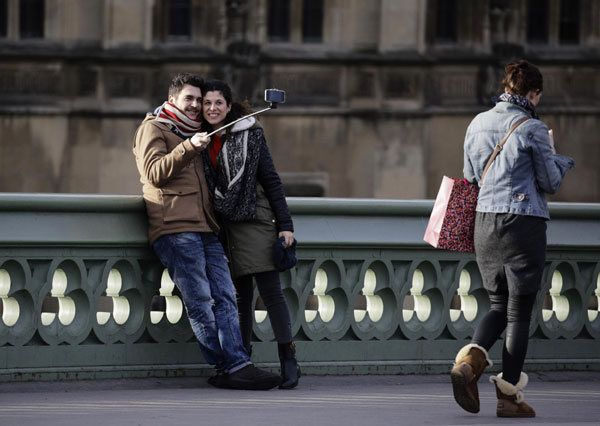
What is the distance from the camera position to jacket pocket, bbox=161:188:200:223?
26.3 feet

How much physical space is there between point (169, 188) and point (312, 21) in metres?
21.7

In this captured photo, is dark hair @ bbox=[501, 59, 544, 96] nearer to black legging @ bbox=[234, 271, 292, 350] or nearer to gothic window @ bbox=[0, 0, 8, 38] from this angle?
black legging @ bbox=[234, 271, 292, 350]

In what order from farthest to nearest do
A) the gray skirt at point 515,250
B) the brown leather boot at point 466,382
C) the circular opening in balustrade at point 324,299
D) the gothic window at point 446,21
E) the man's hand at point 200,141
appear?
the gothic window at point 446,21 → the circular opening in balustrade at point 324,299 → the man's hand at point 200,141 → the gray skirt at point 515,250 → the brown leather boot at point 466,382

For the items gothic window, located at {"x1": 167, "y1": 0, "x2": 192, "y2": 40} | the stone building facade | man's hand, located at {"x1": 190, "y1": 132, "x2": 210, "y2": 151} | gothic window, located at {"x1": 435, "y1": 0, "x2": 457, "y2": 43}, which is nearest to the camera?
man's hand, located at {"x1": 190, "y1": 132, "x2": 210, "y2": 151}

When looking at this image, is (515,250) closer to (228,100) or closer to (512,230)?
(512,230)

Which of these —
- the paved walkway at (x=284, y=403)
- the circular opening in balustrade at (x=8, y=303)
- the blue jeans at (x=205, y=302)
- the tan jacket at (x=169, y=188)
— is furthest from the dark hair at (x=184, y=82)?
the paved walkway at (x=284, y=403)

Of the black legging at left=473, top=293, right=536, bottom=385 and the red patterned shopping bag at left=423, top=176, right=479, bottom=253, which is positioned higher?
the red patterned shopping bag at left=423, top=176, right=479, bottom=253

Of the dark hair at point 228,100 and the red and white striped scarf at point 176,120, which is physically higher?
the dark hair at point 228,100

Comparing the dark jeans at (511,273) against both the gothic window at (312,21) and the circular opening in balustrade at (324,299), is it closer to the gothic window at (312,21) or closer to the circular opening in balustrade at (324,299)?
the circular opening in balustrade at (324,299)

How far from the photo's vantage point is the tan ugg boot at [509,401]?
289 inches

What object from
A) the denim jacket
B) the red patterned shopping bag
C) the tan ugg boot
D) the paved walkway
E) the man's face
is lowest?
the paved walkway

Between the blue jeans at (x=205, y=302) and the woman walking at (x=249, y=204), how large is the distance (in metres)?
0.21

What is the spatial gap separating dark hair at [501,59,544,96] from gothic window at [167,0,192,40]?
21707 millimetres

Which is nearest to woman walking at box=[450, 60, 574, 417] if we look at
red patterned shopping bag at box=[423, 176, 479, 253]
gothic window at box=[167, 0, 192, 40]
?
red patterned shopping bag at box=[423, 176, 479, 253]
